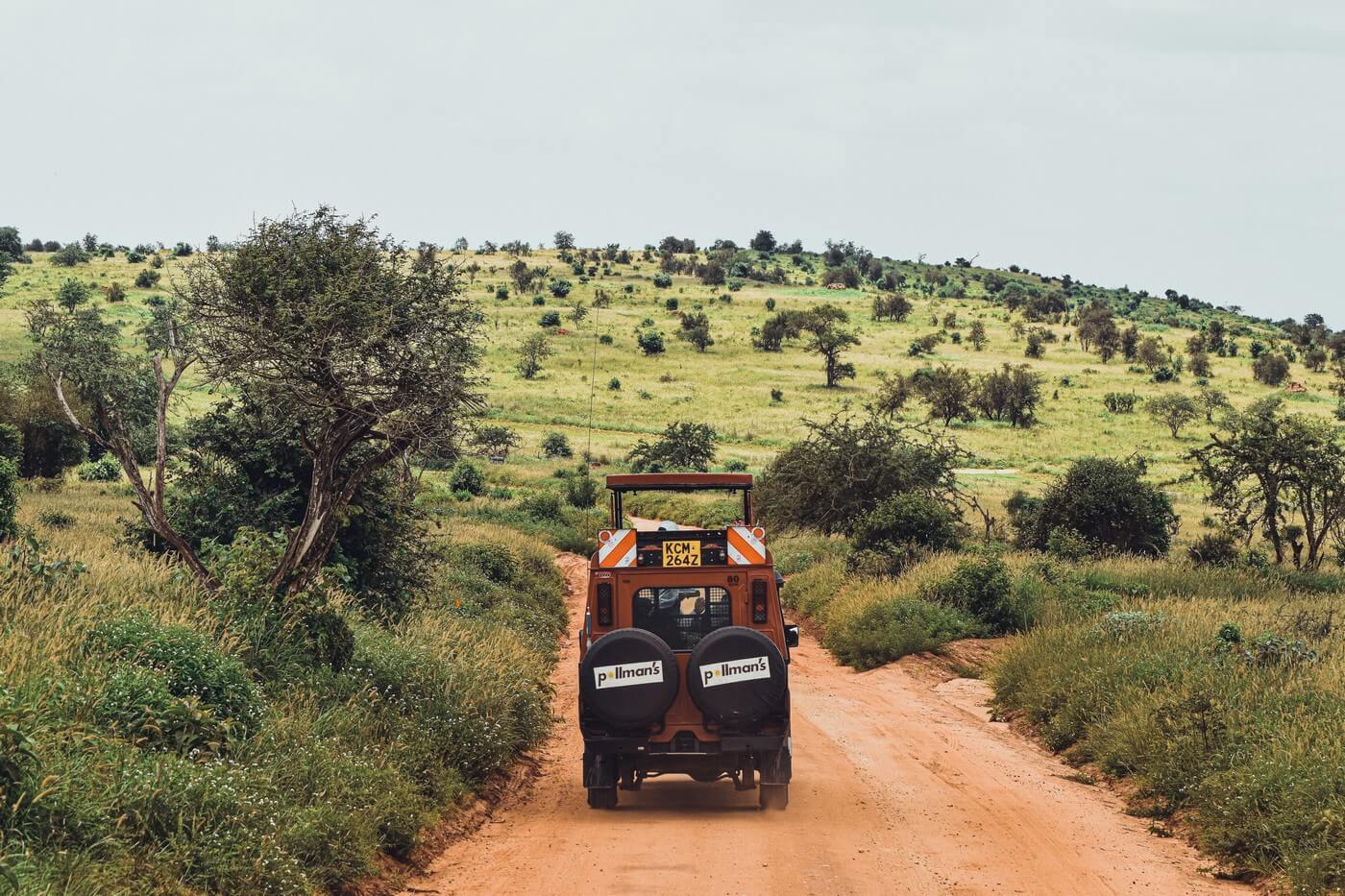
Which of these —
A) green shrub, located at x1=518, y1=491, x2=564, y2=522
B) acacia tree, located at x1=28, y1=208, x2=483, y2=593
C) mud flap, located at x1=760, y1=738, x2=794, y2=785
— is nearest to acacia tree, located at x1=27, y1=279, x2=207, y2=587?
acacia tree, located at x1=28, y1=208, x2=483, y2=593

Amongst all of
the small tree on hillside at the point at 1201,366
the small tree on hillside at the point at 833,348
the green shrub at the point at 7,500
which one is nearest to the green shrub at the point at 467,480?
the green shrub at the point at 7,500

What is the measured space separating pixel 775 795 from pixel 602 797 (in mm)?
1668

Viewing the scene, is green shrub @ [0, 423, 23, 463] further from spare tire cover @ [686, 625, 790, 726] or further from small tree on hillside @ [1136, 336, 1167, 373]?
small tree on hillside @ [1136, 336, 1167, 373]

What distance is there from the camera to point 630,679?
35.8ft

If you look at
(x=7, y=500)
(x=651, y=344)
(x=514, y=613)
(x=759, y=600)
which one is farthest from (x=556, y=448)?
(x=759, y=600)

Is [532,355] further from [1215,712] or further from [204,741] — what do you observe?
[204,741]

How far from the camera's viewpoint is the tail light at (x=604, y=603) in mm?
11828

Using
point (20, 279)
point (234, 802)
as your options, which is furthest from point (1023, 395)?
point (20, 279)

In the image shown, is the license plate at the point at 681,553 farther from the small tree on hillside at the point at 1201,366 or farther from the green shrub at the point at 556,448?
the small tree on hillside at the point at 1201,366

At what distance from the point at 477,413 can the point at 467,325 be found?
105 centimetres

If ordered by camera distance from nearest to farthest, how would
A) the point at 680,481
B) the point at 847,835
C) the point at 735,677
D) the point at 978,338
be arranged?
the point at 847,835 < the point at 735,677 < the point at 680,481 < the point at 978,338

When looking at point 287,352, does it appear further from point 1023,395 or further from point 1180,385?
point 1180,385

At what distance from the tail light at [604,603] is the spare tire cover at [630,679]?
0.92 metres

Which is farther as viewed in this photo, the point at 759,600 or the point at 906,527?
the point at 906,527
